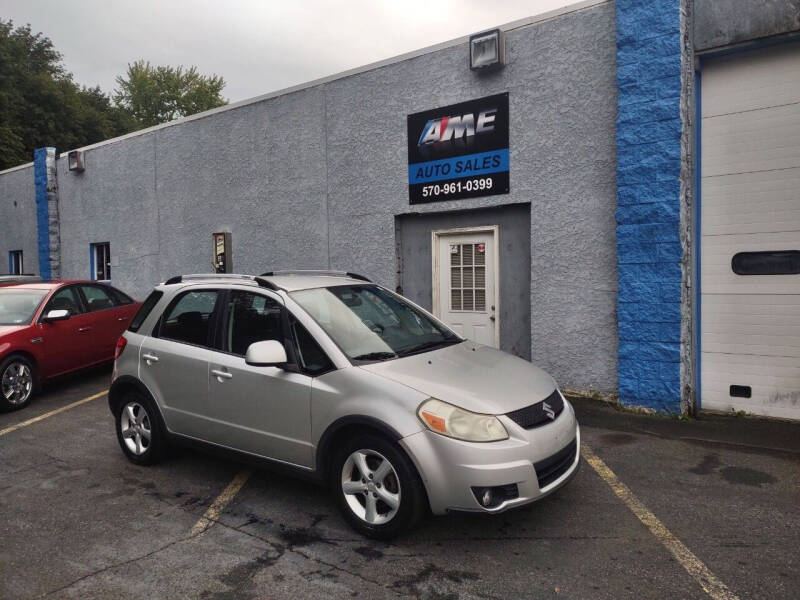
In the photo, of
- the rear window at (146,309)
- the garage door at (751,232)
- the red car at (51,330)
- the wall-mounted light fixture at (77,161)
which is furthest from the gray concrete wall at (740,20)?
the wall-mounted light fixture at (77,161)

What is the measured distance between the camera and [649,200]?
256 inches

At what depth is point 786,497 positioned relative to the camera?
420 centimetres

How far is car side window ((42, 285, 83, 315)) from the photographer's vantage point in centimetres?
795

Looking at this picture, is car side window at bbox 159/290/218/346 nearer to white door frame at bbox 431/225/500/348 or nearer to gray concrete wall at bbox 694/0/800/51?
white door frame at bbox 431/225/500/348

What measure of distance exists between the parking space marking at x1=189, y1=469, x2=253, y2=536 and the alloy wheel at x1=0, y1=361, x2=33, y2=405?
4075 millimetres

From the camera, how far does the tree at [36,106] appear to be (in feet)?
82.1

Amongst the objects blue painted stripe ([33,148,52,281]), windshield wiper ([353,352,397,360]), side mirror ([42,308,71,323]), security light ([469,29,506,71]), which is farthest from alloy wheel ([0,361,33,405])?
blue painted stripe ([33,148,52,281])

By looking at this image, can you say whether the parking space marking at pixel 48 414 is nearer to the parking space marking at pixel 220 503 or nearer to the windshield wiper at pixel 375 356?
the parking space marking at pixel 220 503

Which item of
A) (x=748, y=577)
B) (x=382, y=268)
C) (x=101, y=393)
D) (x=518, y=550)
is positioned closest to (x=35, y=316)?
(x=101, y=393)

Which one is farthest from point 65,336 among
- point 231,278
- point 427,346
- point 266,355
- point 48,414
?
point 427,346

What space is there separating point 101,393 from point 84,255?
7.94 metres

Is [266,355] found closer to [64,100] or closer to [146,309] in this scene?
[146,309]

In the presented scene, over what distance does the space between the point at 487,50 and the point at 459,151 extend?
1.32 metres

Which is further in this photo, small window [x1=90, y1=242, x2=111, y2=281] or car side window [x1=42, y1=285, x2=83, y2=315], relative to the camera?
small window [x1=90, y1=242, x2=111, y2=281]
